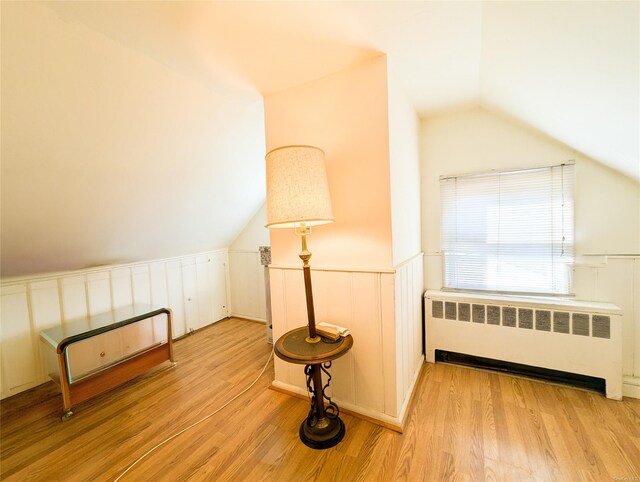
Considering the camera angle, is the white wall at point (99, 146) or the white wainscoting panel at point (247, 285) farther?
the white wainscoting panel at point (247, 285)

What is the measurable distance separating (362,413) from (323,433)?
1.01 ft

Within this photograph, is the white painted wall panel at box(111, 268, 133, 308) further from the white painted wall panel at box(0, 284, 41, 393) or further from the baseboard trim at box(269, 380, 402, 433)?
the baseboard trim at box(269, 380, 402, 433)

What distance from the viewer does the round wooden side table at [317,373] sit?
134 cm

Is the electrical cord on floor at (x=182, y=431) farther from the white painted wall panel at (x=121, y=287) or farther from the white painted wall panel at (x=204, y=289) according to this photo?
the white painted wall panel at (x=121, y=287)

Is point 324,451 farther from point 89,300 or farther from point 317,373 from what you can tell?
point 89,300

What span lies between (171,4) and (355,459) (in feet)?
7.81

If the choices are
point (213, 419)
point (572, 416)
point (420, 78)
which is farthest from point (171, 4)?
point (572, 416)

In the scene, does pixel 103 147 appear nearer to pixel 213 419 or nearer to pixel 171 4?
pixel 171 4

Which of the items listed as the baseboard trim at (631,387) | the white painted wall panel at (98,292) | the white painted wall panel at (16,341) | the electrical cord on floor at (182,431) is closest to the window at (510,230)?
the baseboard trim at (631,387)

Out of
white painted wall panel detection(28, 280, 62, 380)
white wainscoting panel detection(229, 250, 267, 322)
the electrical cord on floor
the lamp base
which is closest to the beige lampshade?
the lamp base

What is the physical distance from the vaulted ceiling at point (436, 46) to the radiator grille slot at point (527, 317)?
3.46 ft

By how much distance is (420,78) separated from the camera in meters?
1.77

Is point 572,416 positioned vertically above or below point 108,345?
below

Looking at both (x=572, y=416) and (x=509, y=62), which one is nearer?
(x=509, y=62)
